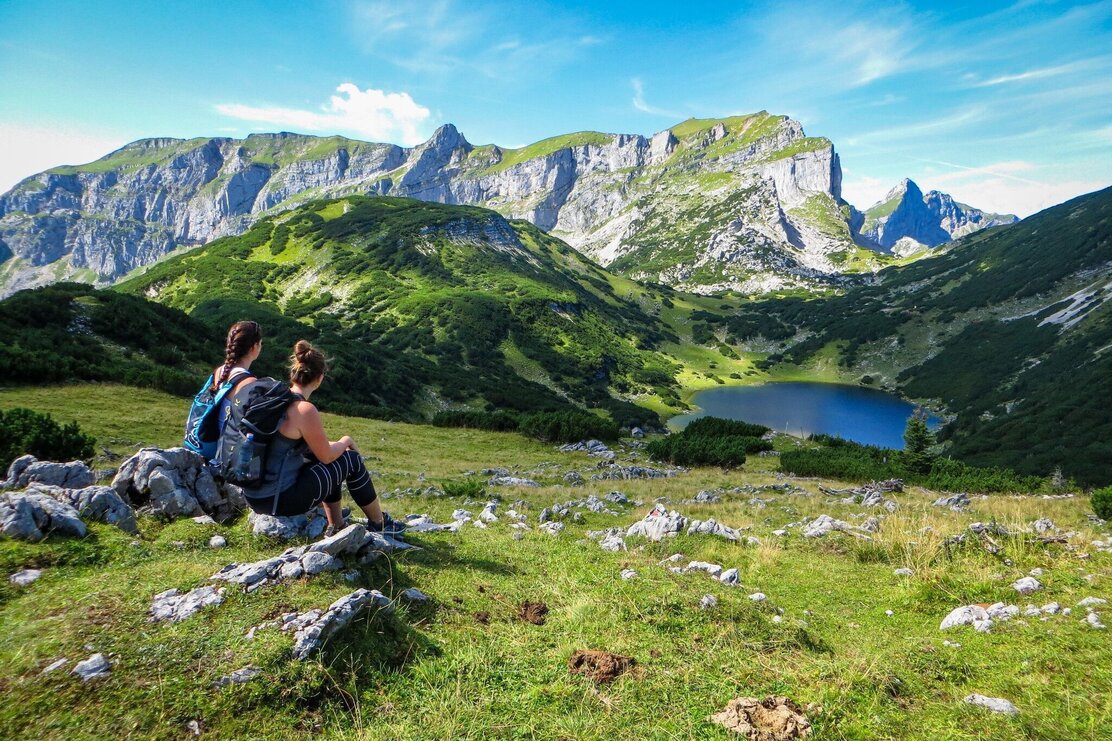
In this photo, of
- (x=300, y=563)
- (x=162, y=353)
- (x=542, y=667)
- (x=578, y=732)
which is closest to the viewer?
(x=578, y=732)

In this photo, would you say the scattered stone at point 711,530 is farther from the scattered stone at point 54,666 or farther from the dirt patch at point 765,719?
the scattered stone at point 54,666

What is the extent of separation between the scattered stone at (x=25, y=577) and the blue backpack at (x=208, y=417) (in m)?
2.42

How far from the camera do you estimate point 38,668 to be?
389cm

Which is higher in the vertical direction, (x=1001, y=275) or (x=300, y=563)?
(x=1001, y=275)

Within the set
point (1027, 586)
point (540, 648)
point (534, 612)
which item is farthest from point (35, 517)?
point (1027, 586)

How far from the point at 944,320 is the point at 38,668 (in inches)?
6586

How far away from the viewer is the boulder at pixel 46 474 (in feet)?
25.2

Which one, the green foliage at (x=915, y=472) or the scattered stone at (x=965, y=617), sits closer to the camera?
the scattered stone at (x=965, y=617)

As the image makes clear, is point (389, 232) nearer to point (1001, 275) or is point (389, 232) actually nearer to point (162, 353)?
point (162, 353)

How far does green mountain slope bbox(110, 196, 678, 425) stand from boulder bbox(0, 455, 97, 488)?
32.9 m

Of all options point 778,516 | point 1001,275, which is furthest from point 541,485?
point 1001,275

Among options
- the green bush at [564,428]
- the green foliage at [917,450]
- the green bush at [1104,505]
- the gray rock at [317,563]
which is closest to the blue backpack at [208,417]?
the gray rock at [317,563]

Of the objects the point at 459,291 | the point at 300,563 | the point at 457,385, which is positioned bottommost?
the point at 457,385

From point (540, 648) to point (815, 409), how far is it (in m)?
106
